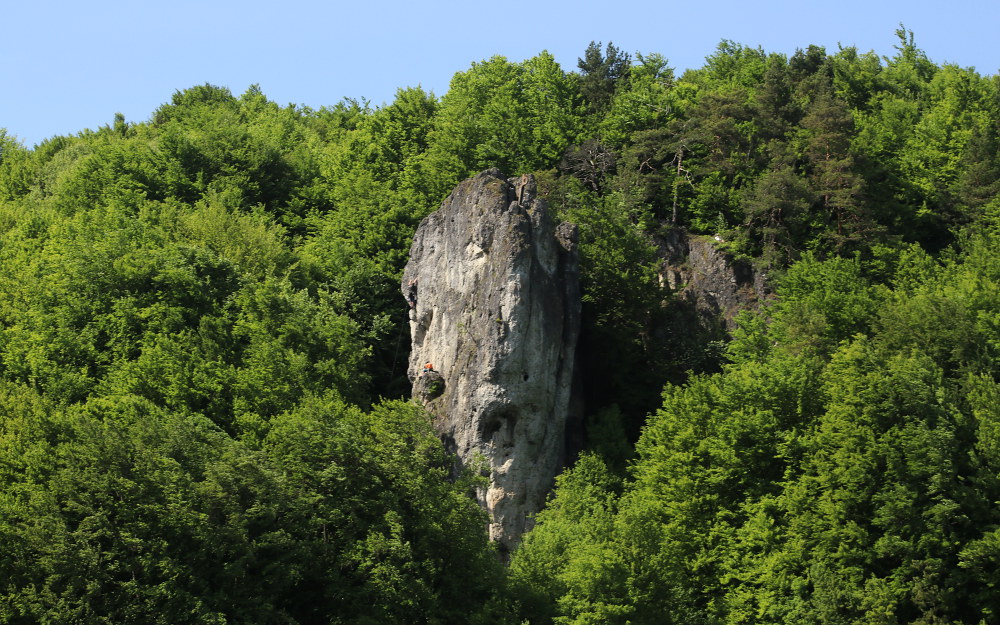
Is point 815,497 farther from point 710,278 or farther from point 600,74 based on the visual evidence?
point 600,74

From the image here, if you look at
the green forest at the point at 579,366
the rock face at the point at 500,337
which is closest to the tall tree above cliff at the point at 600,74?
the green forest at the point at 579,366

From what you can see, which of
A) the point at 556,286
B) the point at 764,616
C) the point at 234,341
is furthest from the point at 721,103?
the point at 764,616

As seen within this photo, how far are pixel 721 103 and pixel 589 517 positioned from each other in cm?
2586

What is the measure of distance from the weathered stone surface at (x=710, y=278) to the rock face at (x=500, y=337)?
22.4 feet

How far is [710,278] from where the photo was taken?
58938 mm

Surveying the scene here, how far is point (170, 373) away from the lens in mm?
49156

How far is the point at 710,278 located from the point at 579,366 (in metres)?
6.80

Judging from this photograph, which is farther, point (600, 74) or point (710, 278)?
point (600, 74)

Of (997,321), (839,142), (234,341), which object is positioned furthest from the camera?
(839,142)

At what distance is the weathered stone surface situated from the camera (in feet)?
190

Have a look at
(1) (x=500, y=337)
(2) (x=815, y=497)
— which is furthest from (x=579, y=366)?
(2) (x=815, y=497)

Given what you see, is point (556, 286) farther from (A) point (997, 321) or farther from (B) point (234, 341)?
(A) point (997, 321)

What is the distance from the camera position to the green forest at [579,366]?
129 ft

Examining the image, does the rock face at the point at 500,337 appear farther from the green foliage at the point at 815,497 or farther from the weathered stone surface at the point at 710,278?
the weathered stone surface at the point at 710,278
